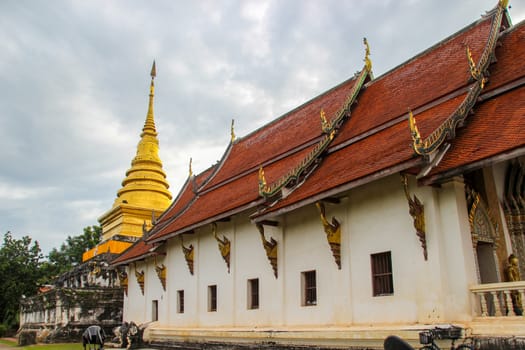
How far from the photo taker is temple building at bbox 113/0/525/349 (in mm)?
8383

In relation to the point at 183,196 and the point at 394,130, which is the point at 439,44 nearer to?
the point at 394,130

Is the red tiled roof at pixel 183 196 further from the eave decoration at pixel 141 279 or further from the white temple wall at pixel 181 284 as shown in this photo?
the white temple wall at pixel 181 284

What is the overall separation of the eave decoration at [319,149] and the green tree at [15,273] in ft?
84.6

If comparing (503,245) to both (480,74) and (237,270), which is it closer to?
(480,74)

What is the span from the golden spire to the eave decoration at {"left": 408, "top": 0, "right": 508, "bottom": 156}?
19038 mm

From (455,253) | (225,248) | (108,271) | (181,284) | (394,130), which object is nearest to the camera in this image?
(455,253)

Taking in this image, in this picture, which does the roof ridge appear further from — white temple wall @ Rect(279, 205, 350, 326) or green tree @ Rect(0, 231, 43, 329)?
green tree @ Rect(0, 231, 43, 329)

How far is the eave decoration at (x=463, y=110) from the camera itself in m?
8.45

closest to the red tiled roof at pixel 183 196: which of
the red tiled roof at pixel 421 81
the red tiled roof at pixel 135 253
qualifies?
the red tiled roof at pixel 135 253

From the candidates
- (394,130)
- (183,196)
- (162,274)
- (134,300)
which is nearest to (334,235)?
(394,130)

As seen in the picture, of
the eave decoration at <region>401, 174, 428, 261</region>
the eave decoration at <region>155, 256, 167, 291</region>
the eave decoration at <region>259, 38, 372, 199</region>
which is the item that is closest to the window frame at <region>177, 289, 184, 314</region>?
the eave decoration at <region>155, 256, 167, 291</region>

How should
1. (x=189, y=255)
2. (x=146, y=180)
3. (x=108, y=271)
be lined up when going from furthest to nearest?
1. (x=146, y=180)
2. (x=108, y=271)
3. (x=189, y=255)

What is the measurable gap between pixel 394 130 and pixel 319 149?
6.48 feet

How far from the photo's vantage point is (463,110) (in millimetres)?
9109
